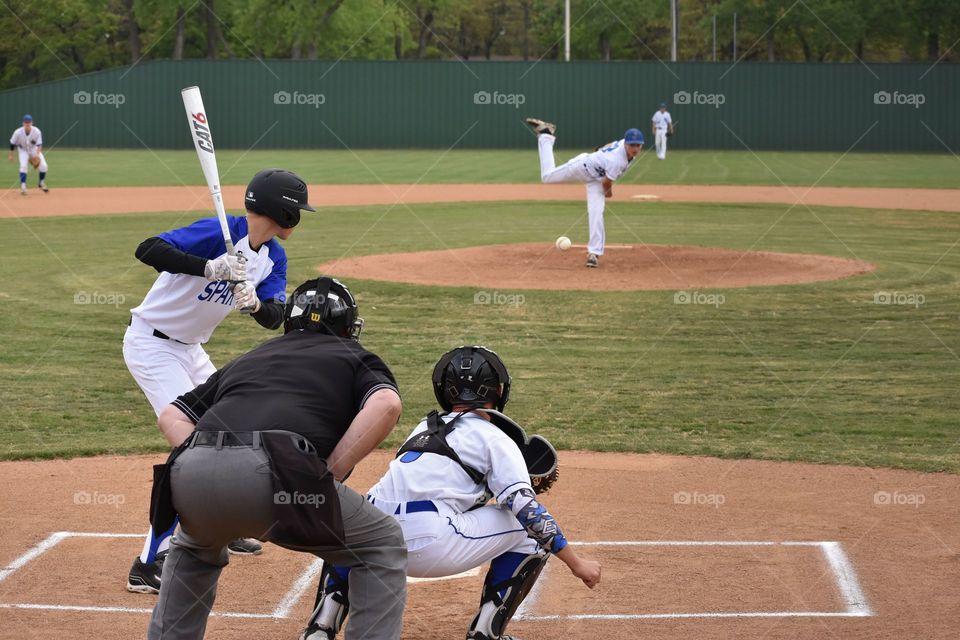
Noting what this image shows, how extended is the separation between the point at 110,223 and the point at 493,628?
20837mm

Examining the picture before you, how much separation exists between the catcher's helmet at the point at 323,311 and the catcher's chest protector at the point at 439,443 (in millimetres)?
618

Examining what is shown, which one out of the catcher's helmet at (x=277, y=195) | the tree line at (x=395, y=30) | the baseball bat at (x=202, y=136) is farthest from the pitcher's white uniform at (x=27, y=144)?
the catcher's helmet at (x=277, y=195)

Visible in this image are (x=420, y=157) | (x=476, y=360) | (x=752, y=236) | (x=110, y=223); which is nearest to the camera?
(x=476, y=360)

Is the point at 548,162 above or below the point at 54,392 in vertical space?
above

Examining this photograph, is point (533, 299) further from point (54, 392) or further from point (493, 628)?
point (493, 628)

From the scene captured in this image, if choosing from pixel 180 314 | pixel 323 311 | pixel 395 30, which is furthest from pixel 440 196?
pixel 395 30

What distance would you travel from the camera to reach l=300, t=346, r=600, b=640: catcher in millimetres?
4699

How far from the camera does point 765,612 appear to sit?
17.9ft

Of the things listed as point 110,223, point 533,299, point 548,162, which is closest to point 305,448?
point 533,299

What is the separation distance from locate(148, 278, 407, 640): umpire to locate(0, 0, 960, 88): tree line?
46847mm

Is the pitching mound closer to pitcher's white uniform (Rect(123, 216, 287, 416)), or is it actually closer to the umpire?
pitcher's white uniform (Rect(123, 216, 287, 416))

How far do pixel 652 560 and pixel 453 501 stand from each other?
182cm

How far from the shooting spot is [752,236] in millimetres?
22031

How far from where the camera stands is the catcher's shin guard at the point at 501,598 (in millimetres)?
4797
